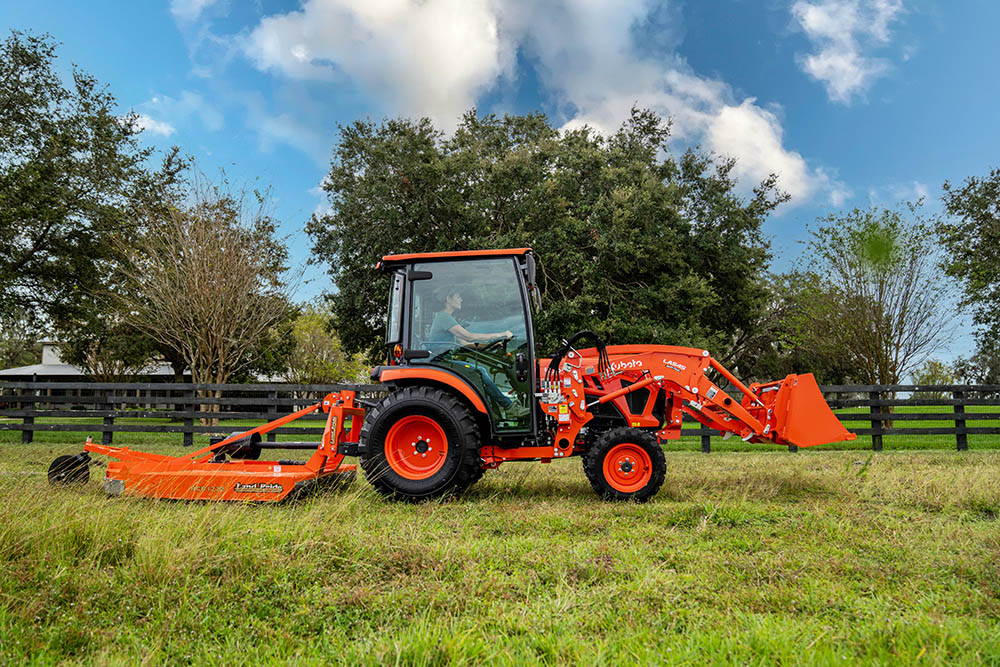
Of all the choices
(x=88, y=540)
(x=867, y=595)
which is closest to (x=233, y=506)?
(x=88, y=540)

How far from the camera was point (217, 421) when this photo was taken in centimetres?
1623

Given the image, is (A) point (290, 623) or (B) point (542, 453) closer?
(A) point (290, 623)

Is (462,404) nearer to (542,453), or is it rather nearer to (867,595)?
(542,453)

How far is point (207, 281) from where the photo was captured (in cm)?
1661

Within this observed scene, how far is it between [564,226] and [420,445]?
42.9 ft

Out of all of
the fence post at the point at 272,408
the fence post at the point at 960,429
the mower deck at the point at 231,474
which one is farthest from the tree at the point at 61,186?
the fence post at the point at 960,429

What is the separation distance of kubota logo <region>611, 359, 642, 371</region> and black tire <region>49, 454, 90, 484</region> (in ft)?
16.1

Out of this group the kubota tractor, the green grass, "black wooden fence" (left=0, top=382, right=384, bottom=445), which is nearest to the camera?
the green grass

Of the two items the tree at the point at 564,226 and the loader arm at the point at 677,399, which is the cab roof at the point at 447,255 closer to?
the loader arm at the point at 677,399

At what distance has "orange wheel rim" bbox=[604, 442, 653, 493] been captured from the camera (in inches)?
221

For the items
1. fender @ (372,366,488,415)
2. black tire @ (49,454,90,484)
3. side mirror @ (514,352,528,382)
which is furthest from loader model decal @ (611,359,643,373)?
black tire @ (49,454,90,484)

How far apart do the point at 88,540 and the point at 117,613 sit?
955 millimetres

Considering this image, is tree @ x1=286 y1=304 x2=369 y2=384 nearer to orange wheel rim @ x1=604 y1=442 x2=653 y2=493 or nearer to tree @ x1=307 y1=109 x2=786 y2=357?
tree @ x1=307 y1=109 x2=786 y2=357

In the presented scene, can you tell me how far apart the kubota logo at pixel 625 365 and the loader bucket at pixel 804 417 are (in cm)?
134
